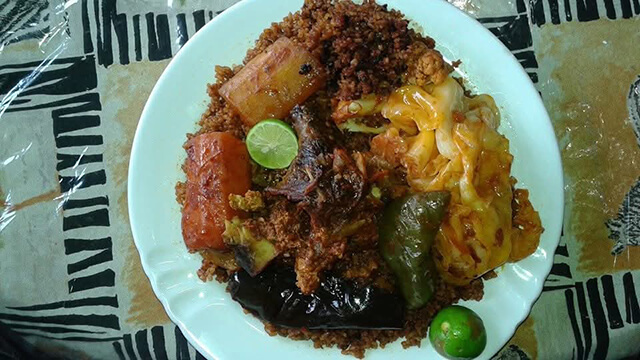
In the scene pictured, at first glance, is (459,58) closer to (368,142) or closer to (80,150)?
(368,142)

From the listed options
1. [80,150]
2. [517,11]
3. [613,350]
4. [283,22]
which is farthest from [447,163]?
[80,150]

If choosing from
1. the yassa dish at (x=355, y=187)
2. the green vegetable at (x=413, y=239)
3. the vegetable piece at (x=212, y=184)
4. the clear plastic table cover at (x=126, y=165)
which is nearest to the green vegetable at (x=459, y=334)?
the yassa dish at (x=355, y=187)

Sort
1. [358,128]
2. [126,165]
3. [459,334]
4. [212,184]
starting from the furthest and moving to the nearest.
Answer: [126,165]
[358,128]
[212,184]
[459,334]

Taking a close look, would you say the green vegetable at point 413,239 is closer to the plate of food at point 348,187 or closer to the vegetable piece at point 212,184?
the plate of food at point 348,187

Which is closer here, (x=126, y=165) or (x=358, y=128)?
(x=358, y=128)

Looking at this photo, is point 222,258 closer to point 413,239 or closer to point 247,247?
point 247,247

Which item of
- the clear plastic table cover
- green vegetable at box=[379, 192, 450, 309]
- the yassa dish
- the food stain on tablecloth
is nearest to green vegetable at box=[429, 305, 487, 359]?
the yassa dish

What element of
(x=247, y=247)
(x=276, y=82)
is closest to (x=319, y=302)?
(x=247, y=247)

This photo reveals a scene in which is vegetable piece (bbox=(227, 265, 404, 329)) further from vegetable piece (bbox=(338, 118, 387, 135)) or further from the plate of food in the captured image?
vegetable piece (bbox=(338, 118, 387, 135))
